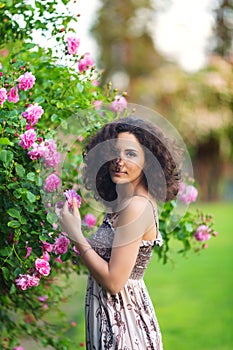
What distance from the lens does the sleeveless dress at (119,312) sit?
243 cm

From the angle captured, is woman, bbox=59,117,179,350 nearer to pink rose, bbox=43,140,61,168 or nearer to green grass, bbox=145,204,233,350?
pink rose, bbox=43,140,61,168

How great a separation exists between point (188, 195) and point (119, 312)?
1.13 meters

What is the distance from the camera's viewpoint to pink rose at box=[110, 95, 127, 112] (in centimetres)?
335

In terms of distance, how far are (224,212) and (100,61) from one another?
12.5 metres

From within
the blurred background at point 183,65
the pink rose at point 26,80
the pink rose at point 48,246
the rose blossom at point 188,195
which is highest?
the blurred background at point 183,65

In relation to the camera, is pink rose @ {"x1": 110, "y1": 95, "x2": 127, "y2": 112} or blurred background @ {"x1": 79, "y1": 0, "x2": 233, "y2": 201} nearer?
pink rose @ {"x1": 110, "y1": 95, "x2": 127, "y2": 112}

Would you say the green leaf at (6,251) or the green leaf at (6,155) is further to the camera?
the green leaf at (6,251)

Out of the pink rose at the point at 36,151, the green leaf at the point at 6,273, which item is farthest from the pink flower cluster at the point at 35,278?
the pink rose at the point at 36,151

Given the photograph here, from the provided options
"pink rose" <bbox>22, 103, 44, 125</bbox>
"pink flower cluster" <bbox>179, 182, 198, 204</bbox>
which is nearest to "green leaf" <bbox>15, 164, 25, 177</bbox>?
"pink rose" <bbox>22, 103, 44, 125</bbox>

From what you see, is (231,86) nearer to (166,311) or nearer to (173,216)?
(166,311)

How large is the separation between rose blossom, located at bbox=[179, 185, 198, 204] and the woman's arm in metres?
1.10

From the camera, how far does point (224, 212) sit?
18156mm

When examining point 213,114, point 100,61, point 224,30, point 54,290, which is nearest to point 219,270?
point 54,290

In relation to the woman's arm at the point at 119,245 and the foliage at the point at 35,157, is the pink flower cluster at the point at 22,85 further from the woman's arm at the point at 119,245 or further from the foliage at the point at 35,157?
the woman's arm at the point at 119,245
